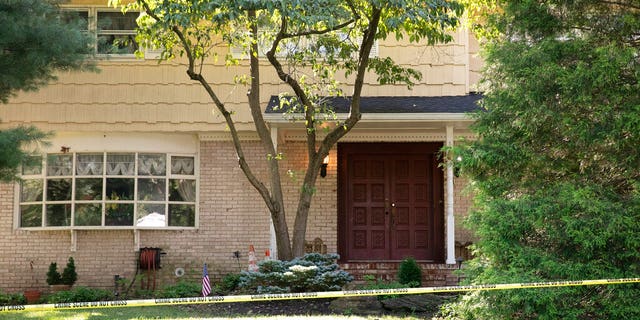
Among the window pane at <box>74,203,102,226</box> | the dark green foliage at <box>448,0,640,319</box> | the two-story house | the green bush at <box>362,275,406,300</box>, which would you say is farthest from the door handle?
the dark green foliage at <box>448,0,640,319</box>

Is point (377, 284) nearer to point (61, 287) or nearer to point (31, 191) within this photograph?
point (61, 287)

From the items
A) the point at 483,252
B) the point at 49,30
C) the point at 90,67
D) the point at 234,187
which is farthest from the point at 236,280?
the point at 483,252

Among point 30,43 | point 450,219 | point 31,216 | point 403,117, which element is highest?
point 30,43

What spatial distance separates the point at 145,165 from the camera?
581 inches

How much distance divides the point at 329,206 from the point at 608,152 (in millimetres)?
7161

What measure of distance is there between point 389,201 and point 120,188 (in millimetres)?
5052

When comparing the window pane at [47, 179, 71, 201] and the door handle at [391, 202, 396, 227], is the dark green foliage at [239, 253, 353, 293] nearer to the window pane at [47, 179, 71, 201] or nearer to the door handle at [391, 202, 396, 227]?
the door handle at [391, 202, 396, 227]

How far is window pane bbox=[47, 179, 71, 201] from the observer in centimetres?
1470

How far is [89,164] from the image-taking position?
14703 millimetres

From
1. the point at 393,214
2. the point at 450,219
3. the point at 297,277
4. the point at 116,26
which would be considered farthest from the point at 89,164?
the point at 450,219

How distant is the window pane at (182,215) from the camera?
48.2ft

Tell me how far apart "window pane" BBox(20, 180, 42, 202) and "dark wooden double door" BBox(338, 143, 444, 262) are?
5.65m

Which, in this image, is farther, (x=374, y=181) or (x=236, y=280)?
(x=374, y=181)

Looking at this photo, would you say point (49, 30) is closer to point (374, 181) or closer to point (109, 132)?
point (109, 132)
